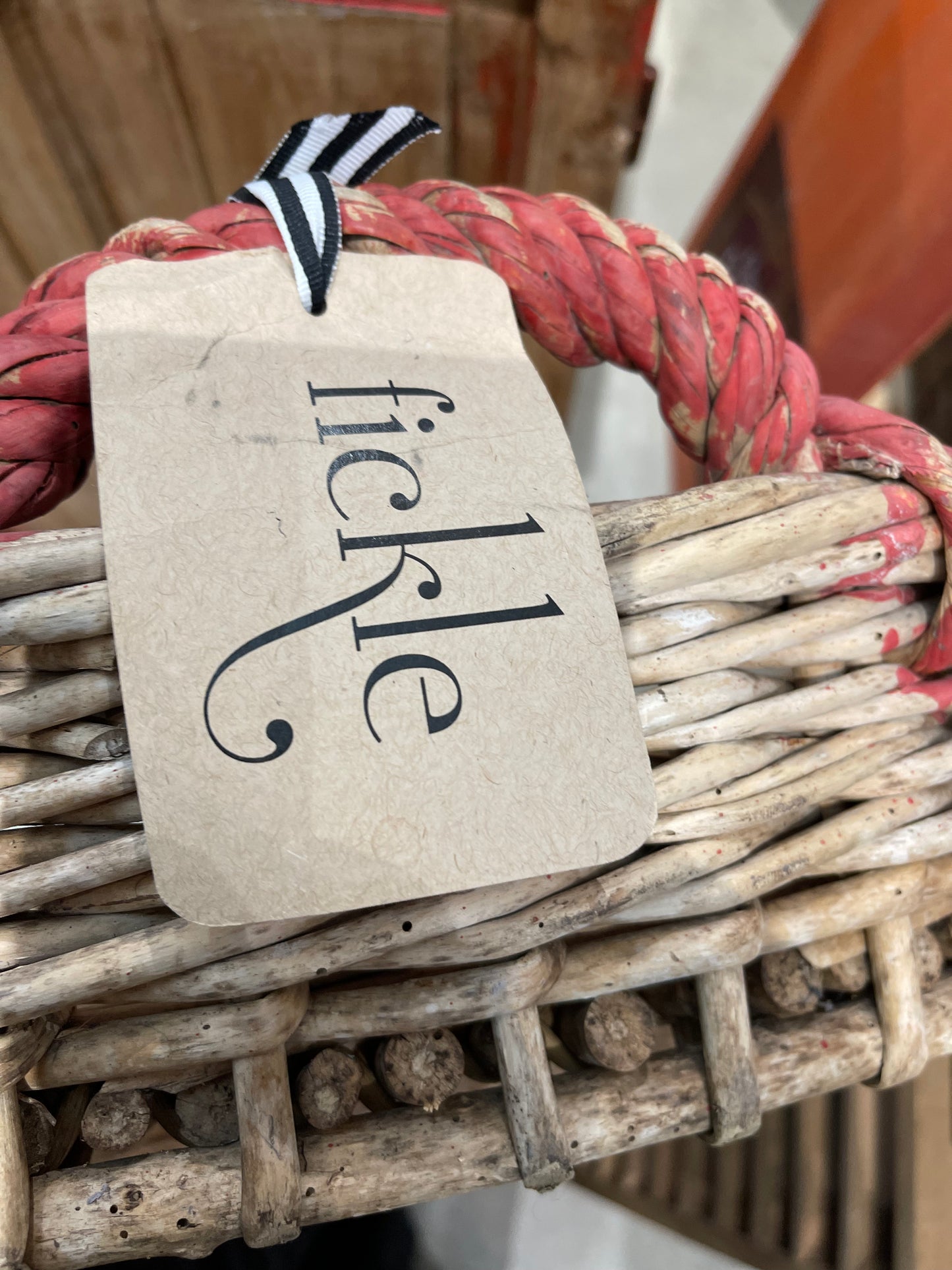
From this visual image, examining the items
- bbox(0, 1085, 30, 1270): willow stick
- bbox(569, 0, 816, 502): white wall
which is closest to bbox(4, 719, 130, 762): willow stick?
bbox(0, 1085, 30, 1270): willow stick

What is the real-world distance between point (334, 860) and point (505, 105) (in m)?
0.70

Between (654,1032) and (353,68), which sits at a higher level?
(353,68)

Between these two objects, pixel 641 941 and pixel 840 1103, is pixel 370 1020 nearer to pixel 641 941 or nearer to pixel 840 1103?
pixel 641 941

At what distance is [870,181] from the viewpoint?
2.29ft

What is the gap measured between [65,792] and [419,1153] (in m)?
0.17

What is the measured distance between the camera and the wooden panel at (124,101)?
0.63 meters

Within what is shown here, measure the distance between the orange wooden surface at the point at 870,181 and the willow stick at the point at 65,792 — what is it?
63cm

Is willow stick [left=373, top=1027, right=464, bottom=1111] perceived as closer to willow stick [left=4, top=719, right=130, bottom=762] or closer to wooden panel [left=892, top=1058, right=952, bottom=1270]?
willow stick [left=4, top=719, right=130, bottom=762]

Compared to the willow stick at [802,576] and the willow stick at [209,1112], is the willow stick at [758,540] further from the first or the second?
the willow stick at [209,1112]

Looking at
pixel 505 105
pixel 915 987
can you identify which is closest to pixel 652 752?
pixel 915 987

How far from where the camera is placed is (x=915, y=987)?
14.2 inches

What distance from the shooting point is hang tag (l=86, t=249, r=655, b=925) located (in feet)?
0.83

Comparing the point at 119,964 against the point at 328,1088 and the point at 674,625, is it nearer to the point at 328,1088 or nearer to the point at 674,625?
the point at 328,1088

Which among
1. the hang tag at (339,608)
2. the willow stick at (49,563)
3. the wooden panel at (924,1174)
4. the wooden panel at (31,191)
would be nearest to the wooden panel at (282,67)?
the wooden panel at (31,191)
